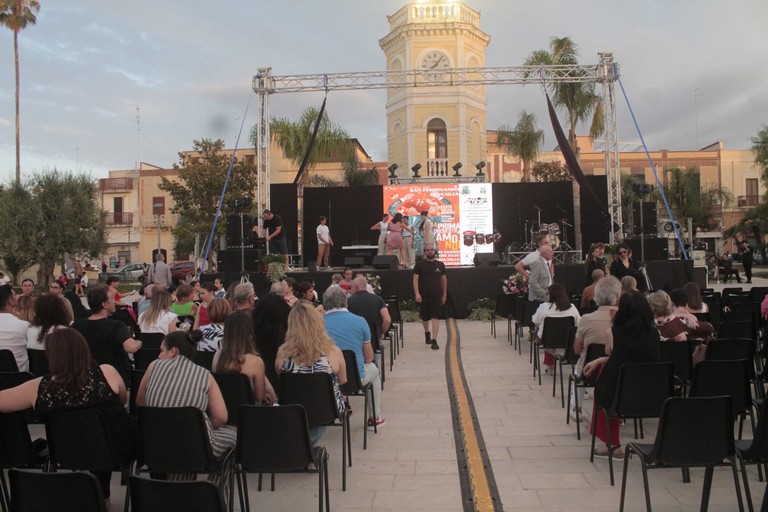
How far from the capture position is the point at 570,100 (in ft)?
94.3

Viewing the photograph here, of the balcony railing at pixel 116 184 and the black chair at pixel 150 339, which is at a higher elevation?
the balcony railing at pixel 116 184

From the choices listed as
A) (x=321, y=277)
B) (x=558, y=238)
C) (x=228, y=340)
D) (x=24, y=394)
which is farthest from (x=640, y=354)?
(x=558, y=238)

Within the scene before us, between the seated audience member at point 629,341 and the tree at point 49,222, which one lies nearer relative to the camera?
the seated audience member at point 629,341

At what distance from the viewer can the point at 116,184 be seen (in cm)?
5156

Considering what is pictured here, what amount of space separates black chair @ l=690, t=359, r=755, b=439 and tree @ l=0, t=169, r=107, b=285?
29013 mm

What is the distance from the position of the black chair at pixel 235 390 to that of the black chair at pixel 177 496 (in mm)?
1882

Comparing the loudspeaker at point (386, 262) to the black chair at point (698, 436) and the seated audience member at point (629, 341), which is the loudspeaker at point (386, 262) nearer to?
the seated audience member at point (629, 341)

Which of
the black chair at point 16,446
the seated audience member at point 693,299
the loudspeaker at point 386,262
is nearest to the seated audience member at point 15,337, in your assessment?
the black chair at point 16,446

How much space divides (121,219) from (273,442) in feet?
165

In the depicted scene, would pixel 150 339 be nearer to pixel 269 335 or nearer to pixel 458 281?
pixel 269 335

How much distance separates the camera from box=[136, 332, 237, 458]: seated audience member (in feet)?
13.8

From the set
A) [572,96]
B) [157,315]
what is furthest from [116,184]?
[157,315]

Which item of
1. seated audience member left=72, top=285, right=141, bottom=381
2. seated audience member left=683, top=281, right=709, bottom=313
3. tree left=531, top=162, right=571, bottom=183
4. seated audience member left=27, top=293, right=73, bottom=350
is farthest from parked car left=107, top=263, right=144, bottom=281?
seated audience member left=683, top=281, right=709, bottom=313

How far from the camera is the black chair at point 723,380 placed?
5.03m
